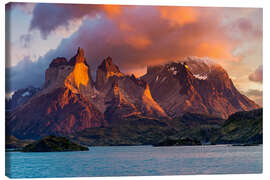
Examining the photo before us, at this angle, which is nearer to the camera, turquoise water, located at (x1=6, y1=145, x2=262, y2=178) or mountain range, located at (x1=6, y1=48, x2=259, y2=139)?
turquoise water, located at (x1=6, y1=145, x2=262, y2=178)

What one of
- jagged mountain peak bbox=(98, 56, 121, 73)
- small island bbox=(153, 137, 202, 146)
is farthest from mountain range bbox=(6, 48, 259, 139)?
jagged mountain peak bbox=(98, 56, 121, 73)

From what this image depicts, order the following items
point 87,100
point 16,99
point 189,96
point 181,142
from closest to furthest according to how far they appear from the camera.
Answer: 1. point 16,99
2. point 189,96
3. point 87,100
4. point 181,142

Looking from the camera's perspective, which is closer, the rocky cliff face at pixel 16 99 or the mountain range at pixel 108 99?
the rocky cliff face at pixel 16 99

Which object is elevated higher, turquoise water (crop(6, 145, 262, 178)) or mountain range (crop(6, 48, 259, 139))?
mountain range (crop(6, 48, 259, 139))

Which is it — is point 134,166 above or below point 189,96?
below

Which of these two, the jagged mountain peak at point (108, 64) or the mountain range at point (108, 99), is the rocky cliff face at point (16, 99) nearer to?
the jagged mountain peak at point (108, 64)

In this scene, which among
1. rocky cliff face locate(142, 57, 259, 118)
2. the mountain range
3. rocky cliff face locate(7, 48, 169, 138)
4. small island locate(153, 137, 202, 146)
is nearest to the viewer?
rocky cliff face locate(142, 57, 259, 118)

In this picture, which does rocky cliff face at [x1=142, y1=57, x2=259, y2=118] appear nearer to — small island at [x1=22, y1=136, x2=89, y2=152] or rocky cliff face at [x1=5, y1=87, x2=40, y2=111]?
small island at [x1=22, y1=136, x2=89, y2=152]

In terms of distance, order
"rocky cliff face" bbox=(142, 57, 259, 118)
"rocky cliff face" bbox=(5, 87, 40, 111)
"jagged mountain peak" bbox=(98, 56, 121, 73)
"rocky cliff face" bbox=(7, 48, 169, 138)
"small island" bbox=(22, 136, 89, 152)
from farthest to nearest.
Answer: "rocky cliff face" bbox=(7, 48, 169, 138) < "rocky cliff face" bbox=(142, 57, 259, 118) < "small island" bbox=(22, 136, 89, 152) < "jagged mountain peak" bbox=(98, 56, 121, 73) < "rocky cliff face" bbox=(5, 87, 40, 111)

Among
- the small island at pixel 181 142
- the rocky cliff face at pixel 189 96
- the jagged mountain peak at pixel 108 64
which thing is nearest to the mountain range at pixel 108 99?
the rocky cliff face at pixel 189 96

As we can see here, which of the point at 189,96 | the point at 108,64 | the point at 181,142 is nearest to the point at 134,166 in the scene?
the point at 108,64

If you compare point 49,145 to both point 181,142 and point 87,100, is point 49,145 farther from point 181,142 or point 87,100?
point 181,142
